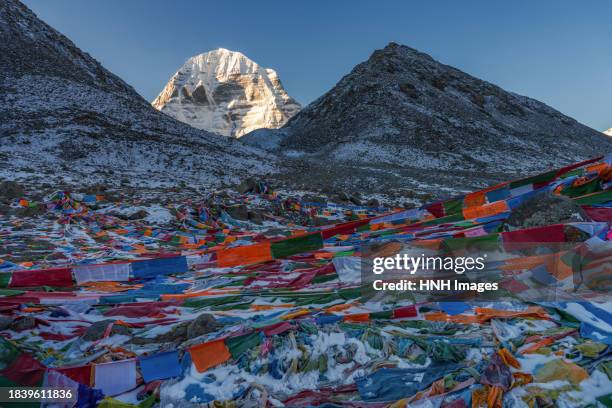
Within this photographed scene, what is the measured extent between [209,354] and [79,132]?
30.2 metres

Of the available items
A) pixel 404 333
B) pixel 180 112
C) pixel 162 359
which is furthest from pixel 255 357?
pixel 180 112

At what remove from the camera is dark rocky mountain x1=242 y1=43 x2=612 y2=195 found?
104 feet

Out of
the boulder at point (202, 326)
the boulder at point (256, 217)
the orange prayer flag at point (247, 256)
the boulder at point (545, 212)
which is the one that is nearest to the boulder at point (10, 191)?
the boulder at point (256, 217)

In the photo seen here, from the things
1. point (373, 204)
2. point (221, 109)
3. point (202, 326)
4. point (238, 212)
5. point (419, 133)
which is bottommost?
point (202, 326)

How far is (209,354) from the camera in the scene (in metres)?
3.33

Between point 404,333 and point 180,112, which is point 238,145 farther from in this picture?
point 180,112

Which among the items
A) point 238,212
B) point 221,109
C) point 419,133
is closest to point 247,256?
point 238,212

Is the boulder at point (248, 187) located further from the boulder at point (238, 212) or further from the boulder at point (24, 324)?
the boulder at point (24, 324)

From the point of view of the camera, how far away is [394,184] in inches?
982

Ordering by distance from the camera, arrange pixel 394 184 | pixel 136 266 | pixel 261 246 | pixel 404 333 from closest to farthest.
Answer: pixel 404 333
pixel 136 266
pixel 261 246
pixel 394 184

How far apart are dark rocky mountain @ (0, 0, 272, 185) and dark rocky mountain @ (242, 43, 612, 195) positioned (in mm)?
7039

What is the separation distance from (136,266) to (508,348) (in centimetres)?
537

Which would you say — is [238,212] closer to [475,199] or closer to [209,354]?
[475,199]

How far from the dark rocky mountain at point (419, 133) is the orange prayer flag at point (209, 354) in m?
19.7
